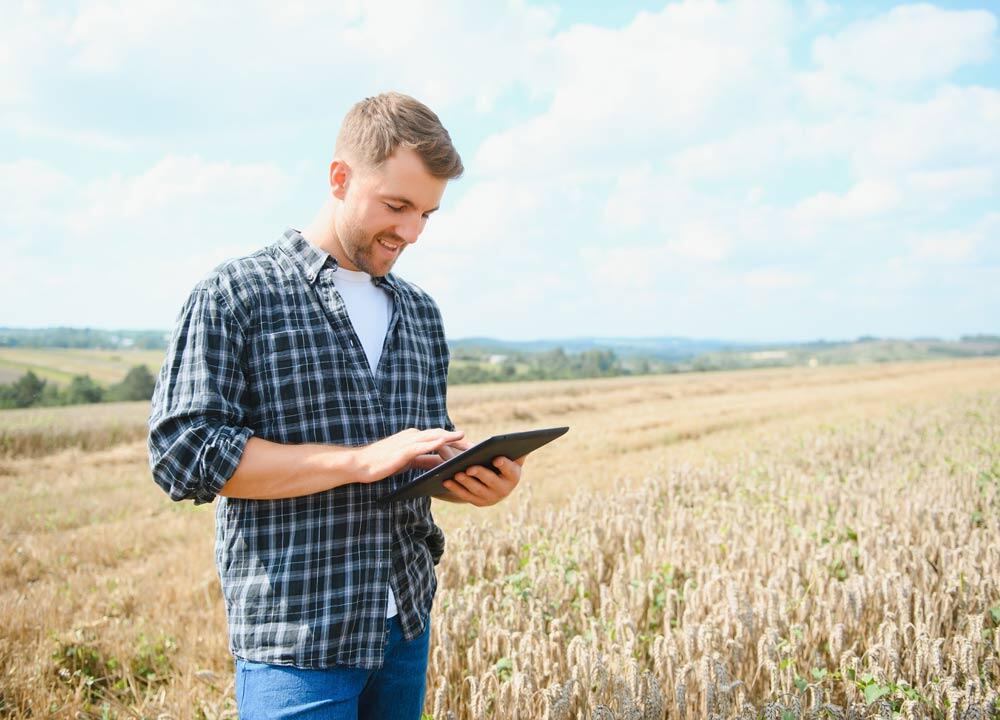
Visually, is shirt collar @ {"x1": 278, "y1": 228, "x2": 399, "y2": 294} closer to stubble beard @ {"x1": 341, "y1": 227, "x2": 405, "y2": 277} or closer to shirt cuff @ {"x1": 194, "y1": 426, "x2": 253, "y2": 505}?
stubble beard @ {"x1": 341, "y1": 227, "x2": 405, "y2": 277}

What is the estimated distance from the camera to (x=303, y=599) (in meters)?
1.94

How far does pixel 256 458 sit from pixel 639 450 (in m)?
14.3

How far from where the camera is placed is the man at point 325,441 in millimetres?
1838

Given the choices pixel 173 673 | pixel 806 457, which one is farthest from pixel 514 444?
pixel 806 457

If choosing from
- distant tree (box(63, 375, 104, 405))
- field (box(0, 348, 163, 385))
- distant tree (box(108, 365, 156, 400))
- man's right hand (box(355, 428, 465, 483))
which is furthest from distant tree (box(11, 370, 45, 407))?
man's right hand (box(355, 428, 465, 483))

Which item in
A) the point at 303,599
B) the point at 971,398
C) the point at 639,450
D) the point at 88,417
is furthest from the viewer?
the point at 971,398

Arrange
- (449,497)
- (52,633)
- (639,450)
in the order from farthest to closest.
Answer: (639,450)
(52,633)
(449,497)

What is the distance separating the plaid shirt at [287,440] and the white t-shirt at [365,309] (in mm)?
60

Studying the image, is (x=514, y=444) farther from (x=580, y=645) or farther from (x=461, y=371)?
(x=461, y=371)

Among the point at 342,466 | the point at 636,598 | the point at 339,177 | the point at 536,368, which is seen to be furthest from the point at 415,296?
the point at 536,368

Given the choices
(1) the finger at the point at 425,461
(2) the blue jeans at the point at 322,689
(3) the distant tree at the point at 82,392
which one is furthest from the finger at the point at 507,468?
(3) the distant tree at the point at 82,392

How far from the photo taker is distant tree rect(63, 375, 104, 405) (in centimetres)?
2650

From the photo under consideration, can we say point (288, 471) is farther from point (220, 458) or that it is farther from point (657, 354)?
point (657, 354)

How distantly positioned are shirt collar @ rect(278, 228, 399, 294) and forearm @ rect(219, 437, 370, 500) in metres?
0.55
